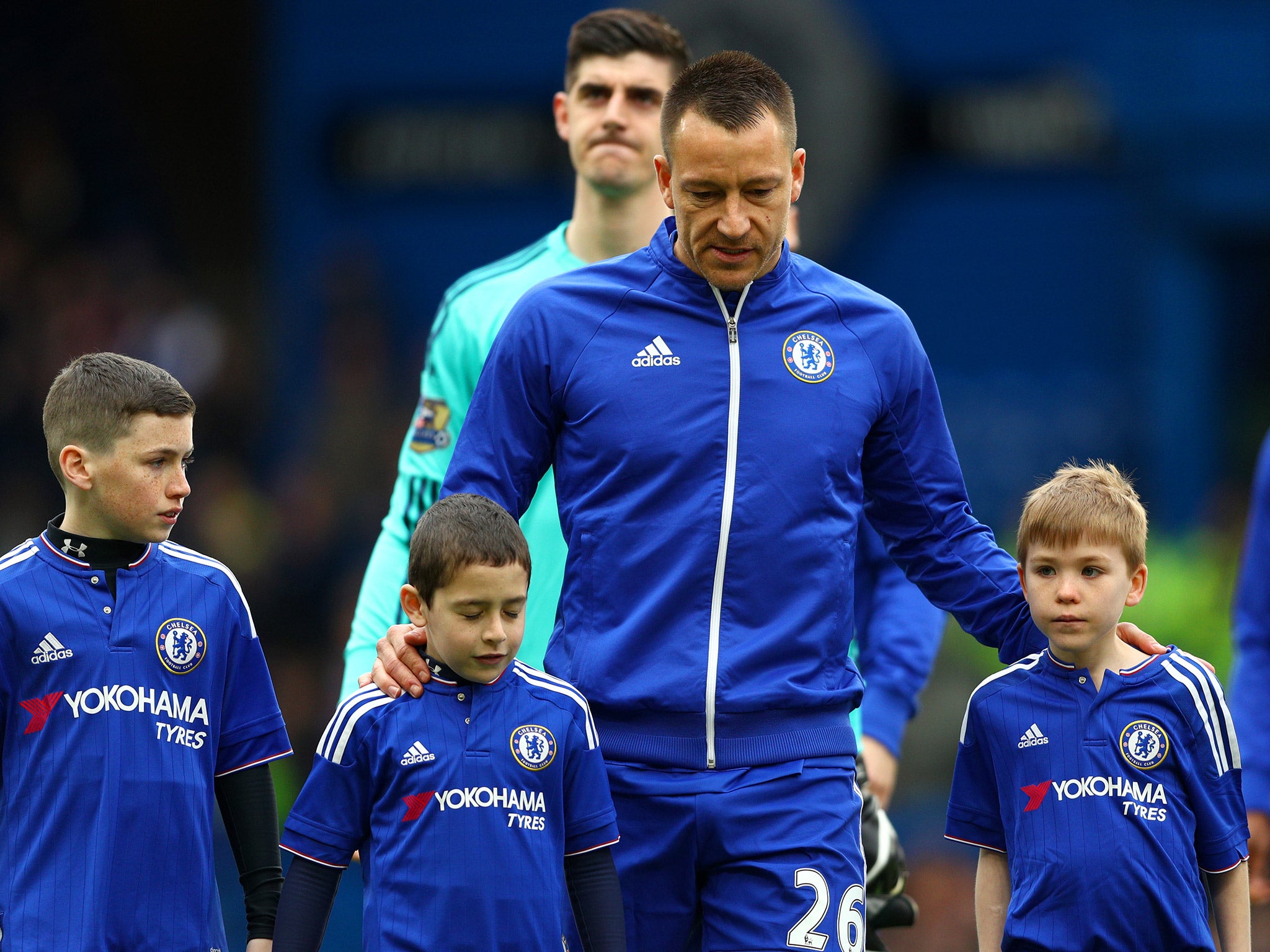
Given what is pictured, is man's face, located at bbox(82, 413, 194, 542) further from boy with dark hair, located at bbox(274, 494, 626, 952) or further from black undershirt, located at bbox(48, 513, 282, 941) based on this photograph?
boy with dark hair, located at bbox(274, 494, 626, 952)

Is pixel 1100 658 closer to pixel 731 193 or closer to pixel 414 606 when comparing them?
pixel 731 193

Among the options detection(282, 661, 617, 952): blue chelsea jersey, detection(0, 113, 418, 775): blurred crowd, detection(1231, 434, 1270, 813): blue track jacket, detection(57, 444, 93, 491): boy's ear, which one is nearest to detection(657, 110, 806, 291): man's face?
detection(282, 661, 617, 952): blue chelsea jersey

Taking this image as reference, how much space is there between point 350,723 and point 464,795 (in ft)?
0.82

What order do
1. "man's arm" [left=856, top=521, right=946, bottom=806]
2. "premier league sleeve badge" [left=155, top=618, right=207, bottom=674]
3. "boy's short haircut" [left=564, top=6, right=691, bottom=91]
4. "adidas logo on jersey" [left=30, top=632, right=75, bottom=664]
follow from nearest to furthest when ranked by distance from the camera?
1. "adidas logo on jersey" [left=30, top=632, right=75, bottom=664]
2. "premier league sleeve badge" [left=155, top=618, right=207, bottom=674]
3. "boy's short haircut" [left=564, top=6, right=691, bottom=91]
4. "man's arm" [left=856, top=521, right=946, bottom=806]

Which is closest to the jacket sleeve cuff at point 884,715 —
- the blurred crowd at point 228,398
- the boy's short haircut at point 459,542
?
the boy's short haircut at point 459,542

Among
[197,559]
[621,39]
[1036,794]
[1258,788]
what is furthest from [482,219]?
[1036,794]

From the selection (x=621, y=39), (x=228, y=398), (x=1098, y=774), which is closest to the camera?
(x=1098, y=774)

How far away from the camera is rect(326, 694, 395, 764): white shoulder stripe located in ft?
11.9

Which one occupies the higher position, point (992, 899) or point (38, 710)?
point (38, 710)

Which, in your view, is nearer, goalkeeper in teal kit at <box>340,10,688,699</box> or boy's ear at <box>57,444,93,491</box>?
boy's ear at <box>57,444,93,491</box>

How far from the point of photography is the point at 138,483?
373 centimetres

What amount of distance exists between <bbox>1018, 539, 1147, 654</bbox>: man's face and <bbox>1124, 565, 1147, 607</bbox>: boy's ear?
0.12 feet

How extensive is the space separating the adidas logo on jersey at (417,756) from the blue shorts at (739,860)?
0.38 m

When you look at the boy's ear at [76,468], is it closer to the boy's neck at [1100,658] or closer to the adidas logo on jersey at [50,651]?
the adidas logo on jersey at [50,651]
